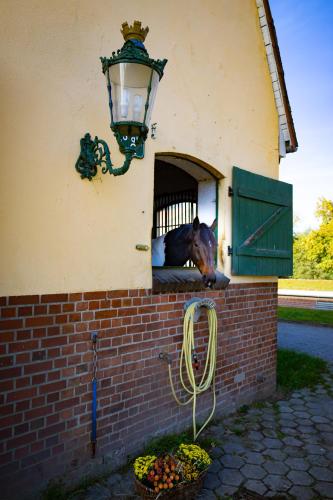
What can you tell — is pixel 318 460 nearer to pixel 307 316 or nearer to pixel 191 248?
pixel 191 248

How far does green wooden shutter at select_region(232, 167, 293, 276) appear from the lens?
4.56 m

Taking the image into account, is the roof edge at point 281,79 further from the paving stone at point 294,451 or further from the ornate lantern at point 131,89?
the paving stone at point 294,451

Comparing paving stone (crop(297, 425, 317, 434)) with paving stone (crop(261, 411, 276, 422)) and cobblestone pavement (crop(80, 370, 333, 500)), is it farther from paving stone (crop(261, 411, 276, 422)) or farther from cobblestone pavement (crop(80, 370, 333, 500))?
paving stone (crop(261, 411, 276, 422))

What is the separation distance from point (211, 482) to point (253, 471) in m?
0.44

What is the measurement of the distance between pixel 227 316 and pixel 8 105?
3.24 meters

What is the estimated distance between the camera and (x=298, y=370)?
6406mm

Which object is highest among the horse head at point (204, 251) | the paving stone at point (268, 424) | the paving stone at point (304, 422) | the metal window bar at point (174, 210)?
the metal window bar at point (174, 210)

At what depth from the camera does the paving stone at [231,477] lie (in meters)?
3.06

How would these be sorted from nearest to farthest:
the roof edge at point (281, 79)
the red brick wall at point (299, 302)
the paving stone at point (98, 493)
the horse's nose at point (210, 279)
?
the paving stone at point (98, 493) → the horse's nose at point (210, 279) → the roof edge at point (281, 79) → the red brick wall at point (299, 302)

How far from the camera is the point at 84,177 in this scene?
291 centimetres

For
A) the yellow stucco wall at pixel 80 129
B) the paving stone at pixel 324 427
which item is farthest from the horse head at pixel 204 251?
the paving stone at pixel 324 427

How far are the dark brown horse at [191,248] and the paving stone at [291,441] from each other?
1.87 m

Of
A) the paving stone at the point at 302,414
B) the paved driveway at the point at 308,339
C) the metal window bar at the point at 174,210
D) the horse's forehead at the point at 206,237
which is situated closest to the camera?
the horse's forehead at the point at 206,237

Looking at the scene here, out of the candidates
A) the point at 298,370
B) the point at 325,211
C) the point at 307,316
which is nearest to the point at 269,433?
the point at 298,370
